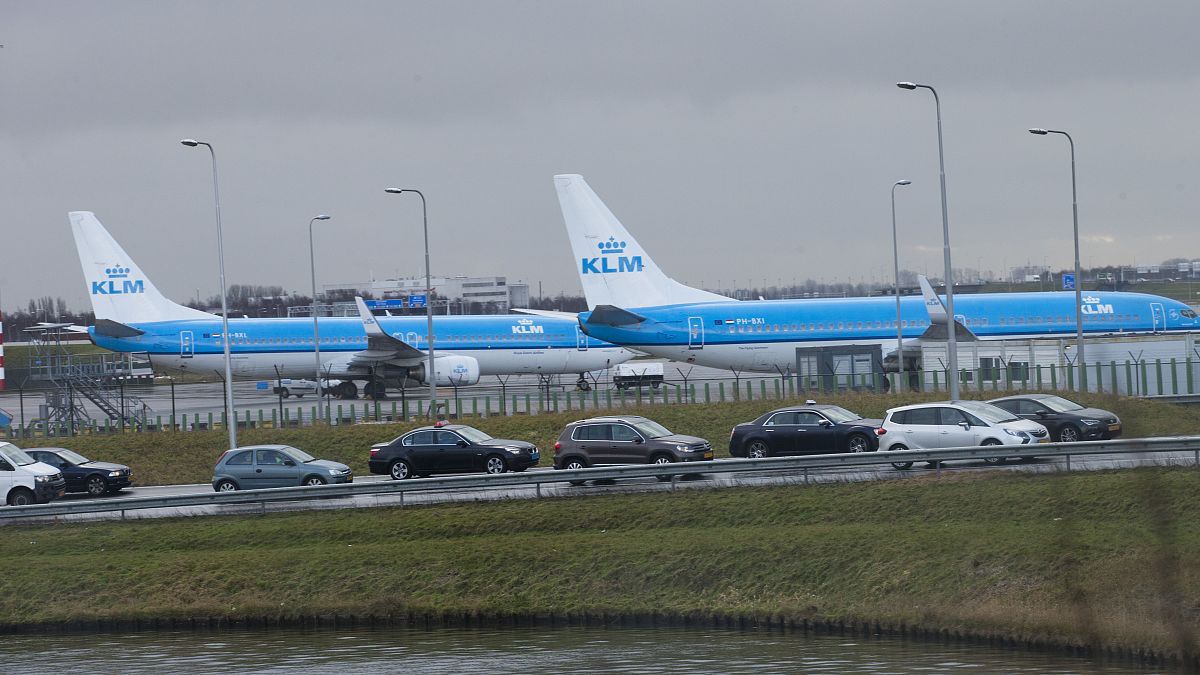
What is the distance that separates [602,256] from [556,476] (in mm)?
30318

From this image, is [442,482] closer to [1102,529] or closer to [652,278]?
[1102,529]

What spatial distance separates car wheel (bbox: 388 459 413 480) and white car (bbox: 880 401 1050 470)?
13.0 metres

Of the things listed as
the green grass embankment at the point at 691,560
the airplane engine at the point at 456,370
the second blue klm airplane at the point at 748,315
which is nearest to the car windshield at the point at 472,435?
the green grass embankment at the point at 691,560

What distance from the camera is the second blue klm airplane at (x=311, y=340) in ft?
218

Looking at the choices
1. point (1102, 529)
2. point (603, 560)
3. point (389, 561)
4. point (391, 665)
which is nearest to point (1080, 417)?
point (1102, 529)

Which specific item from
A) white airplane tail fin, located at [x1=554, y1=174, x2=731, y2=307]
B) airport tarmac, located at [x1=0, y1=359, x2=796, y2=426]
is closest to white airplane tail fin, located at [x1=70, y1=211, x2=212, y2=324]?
airport tarmac, located at [x1=0, y1=359, x2=796, y2=426]

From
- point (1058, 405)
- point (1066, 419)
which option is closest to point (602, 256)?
point (1058, 405)

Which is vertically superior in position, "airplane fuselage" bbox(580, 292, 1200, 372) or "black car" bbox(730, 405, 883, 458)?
"airplane fuselage" bbox(580, 292, 1200, 372)

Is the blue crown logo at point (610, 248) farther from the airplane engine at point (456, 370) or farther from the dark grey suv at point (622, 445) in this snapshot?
the dark grey suv at point (622, 445)

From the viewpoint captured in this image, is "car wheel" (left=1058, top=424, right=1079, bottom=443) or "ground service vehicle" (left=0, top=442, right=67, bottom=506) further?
"ground service vehicle" (left=0, top=442, right=67, bottom=506)

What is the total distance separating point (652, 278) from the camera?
59500mm

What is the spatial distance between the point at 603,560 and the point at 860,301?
3961 cm

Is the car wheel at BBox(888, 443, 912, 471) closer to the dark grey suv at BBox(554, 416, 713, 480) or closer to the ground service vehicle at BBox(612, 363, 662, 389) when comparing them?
the dark grey suv at BBox(554, 416, 713, 480)

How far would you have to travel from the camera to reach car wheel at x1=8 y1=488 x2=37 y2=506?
114 ft
